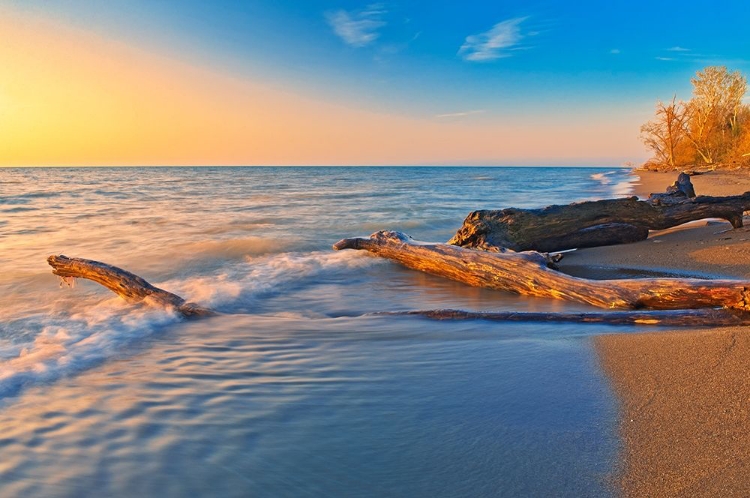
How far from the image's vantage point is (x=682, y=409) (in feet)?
8.01

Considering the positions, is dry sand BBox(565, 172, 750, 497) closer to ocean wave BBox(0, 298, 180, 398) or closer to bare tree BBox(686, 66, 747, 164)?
ocean wave BBox(0, 298, 180, 398)

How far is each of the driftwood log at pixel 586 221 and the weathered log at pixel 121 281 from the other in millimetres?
4167

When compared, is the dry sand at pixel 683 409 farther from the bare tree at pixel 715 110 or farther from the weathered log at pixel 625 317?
the bare tree at pixel 715 110

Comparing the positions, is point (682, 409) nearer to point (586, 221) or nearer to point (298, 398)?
point (298, 398)

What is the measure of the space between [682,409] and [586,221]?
19.2 feet

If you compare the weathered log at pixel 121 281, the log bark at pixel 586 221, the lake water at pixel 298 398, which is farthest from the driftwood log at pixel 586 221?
the weathered log at pixel 121 281

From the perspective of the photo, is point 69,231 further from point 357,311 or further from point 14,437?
point 14,437

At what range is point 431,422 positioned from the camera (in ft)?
8.30

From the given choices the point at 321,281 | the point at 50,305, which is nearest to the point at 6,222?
the point at 50,305

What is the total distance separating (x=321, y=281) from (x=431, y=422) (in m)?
4.74

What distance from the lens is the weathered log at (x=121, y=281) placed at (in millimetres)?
5156

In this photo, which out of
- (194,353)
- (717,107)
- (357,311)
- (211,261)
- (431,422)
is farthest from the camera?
(717,107)

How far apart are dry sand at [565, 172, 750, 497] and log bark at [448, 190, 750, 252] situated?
3.70 metres

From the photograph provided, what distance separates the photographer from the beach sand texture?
189 centimetres
